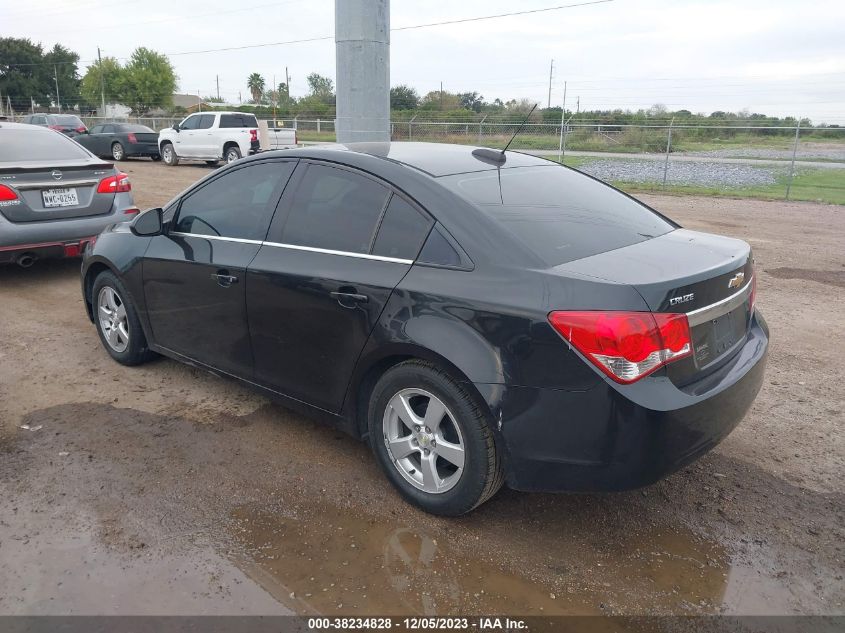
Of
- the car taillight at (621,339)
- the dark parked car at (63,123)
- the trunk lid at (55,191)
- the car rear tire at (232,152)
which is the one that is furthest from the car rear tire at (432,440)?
the dark parked car at (63,123)

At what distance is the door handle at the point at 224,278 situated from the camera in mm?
3922

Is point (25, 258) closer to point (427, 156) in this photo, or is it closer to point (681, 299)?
point (427, 156)

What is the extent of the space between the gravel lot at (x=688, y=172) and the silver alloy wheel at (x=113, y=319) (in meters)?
17.4

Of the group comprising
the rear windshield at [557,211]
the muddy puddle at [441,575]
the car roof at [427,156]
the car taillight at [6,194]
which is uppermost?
the car roof at [427,156]

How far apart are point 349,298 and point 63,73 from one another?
9757 centimetres

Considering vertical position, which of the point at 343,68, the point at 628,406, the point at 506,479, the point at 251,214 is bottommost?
the point at 506,479

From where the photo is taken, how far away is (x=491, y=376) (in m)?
2.85

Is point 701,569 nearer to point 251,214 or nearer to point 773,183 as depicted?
point 251,214

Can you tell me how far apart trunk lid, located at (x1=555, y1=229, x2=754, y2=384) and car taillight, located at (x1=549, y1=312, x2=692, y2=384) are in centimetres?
8

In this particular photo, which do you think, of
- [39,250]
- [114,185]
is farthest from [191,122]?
[39,250]

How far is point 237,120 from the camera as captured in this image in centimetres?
2219

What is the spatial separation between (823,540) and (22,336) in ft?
18.9

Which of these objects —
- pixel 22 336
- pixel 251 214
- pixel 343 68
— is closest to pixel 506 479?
pixel 251 214

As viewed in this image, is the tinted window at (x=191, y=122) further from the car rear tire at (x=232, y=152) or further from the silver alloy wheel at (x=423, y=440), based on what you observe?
the silver alloy wheel at (x=423, y=440)
